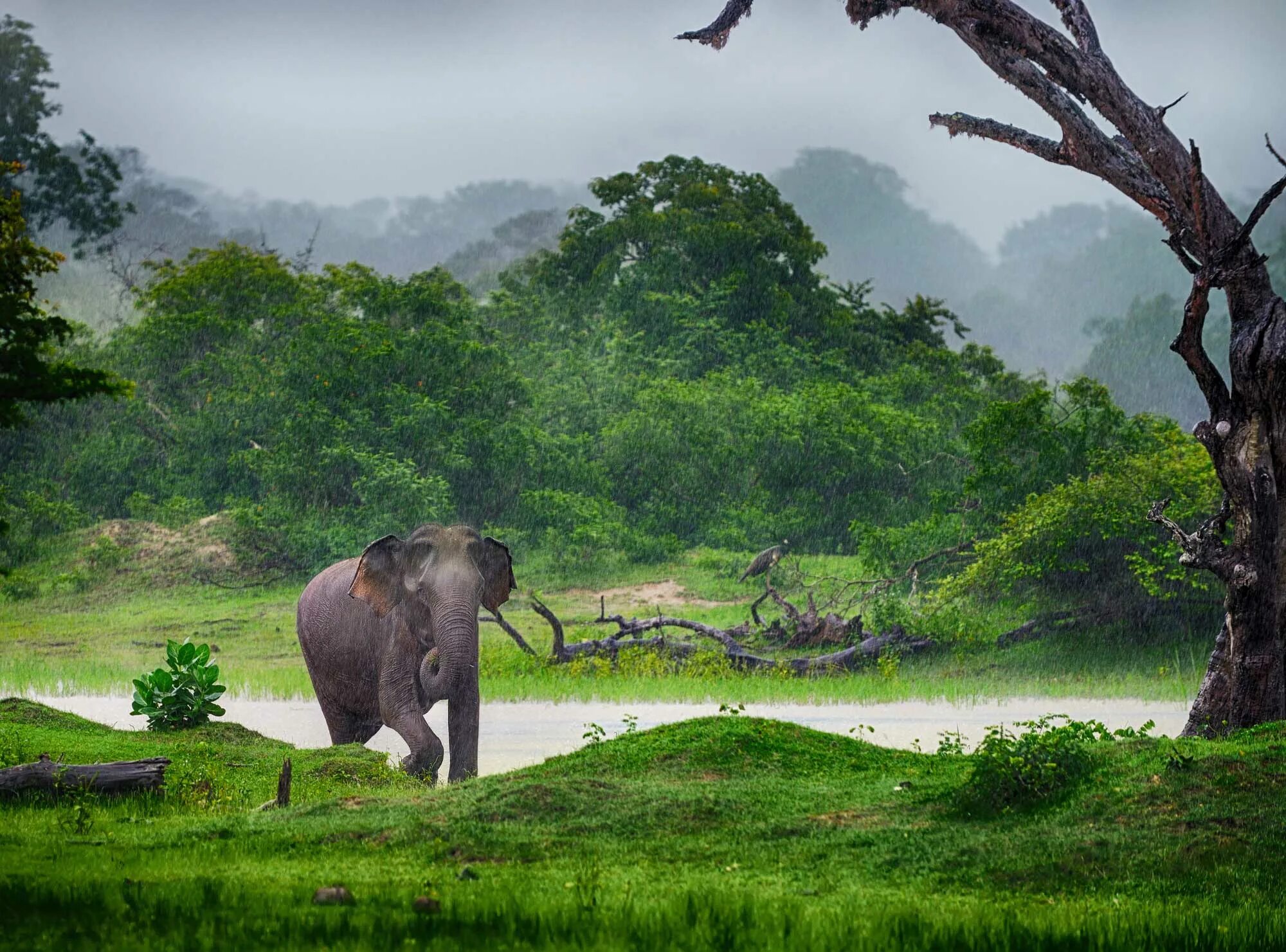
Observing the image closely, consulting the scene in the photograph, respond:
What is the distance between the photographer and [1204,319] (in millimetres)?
9391

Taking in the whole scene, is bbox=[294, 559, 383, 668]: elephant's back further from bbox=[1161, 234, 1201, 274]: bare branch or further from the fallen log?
bbox=[1161, 234, 1201, 274]: bare branch

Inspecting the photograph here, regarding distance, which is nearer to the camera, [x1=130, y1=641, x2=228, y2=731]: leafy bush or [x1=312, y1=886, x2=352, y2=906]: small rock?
[x1=312, y1=886, x2=352, y2=906]: small rock

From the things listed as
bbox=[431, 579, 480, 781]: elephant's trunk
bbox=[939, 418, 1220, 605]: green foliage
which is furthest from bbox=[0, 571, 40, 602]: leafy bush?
bbox=[431, 579, 480, 781]: elephant's trunk

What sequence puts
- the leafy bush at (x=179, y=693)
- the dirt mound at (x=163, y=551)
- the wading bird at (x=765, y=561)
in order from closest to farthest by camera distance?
the leafy bush at (x=179, y=693)
the wading bird at (x=765, y=561)
the dirt mound at (x=163, y=551)

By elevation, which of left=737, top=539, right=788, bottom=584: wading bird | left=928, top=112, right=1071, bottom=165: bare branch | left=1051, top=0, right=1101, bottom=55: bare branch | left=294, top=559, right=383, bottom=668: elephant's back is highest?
left=1051, top=0, right=1101, bottom=55: bare branch

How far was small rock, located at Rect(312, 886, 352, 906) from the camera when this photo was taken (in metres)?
4.79

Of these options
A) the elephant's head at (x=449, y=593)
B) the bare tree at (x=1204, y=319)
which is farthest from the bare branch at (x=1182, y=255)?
the elephant's head at (x=449, y=593)

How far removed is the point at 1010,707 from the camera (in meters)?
16.3

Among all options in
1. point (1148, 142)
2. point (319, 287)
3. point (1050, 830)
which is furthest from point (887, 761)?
point (319, 287)

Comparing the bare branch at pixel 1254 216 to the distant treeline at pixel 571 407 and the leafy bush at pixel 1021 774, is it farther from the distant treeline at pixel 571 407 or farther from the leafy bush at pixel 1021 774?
the distant treeline at pixel 571 407

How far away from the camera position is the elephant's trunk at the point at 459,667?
1012 centimetres

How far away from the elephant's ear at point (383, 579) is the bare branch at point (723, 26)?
4709mm

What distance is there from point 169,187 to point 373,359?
2093cm

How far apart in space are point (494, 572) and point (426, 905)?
249 inches
